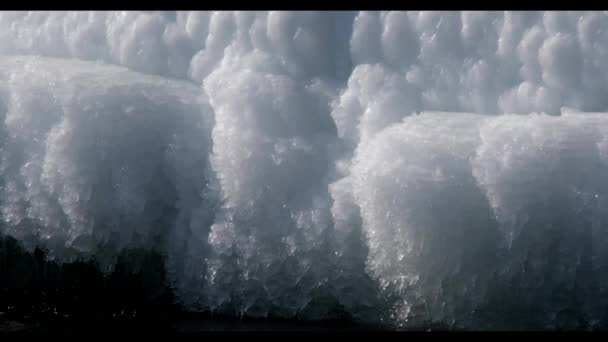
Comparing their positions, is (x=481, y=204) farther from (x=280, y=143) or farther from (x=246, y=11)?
(x=246, y=11)

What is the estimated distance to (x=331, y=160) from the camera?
425 centimetres

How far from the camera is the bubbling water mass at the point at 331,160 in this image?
3730mm

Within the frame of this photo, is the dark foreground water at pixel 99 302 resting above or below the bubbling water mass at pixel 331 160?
below

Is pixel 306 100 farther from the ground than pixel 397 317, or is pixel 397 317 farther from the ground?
pixel 306 100

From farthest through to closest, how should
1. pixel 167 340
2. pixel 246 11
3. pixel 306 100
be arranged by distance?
pixel 246 11 → pixel 306 100 → pixel 167 340

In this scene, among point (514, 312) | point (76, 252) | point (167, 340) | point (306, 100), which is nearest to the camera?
point (167, 340)

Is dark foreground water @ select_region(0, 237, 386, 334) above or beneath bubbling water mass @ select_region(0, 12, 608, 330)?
beneath

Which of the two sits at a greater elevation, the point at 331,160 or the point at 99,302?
the point at 331,160

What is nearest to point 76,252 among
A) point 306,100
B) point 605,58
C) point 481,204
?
point 306,100

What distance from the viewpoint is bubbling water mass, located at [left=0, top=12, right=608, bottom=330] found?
3730 millimetres

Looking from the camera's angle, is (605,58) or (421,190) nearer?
(421,190)

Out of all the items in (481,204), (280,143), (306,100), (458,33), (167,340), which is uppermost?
(458,33)

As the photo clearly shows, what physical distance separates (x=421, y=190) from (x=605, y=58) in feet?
5.15

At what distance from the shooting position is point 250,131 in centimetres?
426
